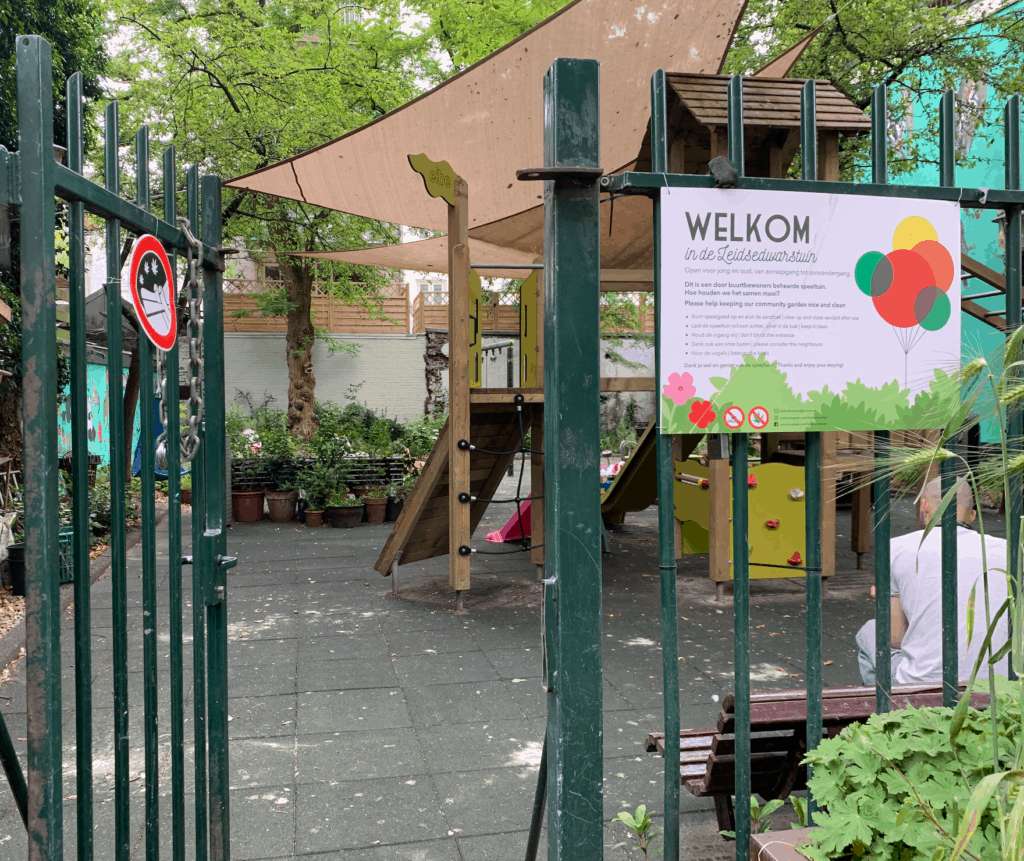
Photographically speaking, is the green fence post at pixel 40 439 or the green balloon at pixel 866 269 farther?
the green balloon at pixel 866 269

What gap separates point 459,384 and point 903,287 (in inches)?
169

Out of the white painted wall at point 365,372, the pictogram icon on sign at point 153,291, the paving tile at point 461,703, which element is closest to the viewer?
the pictogram icon on sign at point 153,291

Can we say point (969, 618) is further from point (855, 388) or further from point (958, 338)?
point (958, 338)

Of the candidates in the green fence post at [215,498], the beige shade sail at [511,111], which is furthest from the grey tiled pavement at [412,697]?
the beige shade sail at [511,111]

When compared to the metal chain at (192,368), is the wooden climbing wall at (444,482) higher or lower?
lower

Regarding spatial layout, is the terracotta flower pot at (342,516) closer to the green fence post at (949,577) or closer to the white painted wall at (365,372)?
the green fence post at (949,577)

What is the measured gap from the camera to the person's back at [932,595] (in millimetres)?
2727

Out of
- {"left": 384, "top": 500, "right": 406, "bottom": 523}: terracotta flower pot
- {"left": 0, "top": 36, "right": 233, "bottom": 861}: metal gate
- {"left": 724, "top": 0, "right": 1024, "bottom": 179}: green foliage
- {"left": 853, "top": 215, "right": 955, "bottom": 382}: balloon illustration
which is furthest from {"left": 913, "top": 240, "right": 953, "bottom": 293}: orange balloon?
{"left": 384, "top": 500, "right": 406, "bottom": 523}: terracotta flower pot

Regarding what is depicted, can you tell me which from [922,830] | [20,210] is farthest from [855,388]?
[20,210]

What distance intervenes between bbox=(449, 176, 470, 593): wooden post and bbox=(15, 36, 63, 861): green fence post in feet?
14.7

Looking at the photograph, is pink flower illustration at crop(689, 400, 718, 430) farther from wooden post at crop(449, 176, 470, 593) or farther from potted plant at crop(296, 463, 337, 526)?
potted plant at crop(296, 463, 337, 526)

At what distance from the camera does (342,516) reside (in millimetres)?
10336

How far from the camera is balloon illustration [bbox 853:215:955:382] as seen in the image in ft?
5.95

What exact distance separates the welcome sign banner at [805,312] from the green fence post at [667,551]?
3 centimetres
